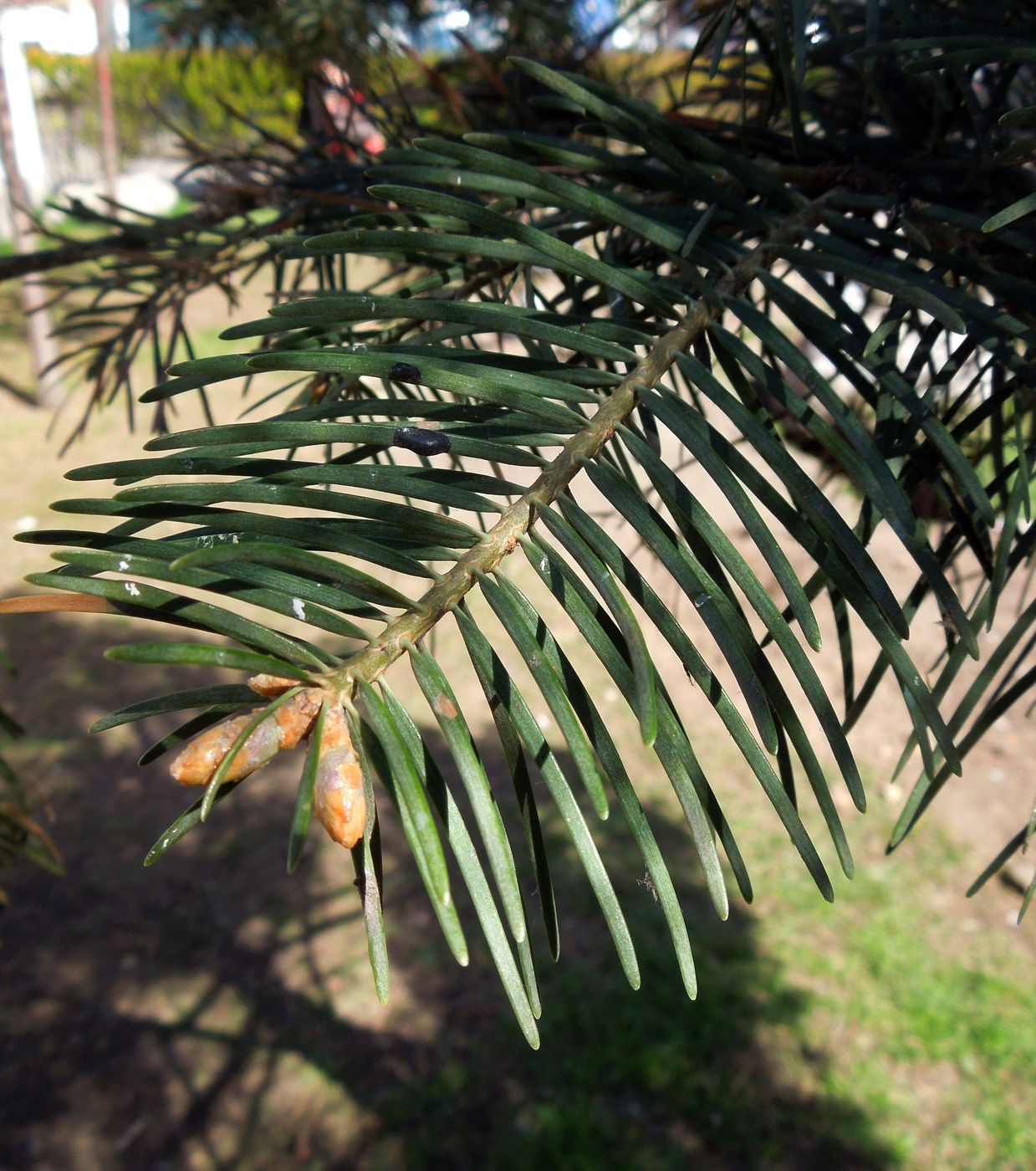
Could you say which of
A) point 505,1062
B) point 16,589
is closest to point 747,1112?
point 505,1062

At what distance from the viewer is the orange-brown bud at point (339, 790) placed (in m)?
0.28

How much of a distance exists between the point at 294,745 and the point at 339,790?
2cm

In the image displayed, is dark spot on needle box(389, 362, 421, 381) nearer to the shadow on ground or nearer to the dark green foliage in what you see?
the dark green foliage

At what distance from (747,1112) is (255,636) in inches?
78.3

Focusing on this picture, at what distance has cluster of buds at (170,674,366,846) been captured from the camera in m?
0.28

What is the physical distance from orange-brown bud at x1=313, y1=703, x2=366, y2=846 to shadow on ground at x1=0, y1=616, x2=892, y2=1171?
1853 mm

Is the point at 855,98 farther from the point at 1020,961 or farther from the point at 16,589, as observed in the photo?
the point at 16,589

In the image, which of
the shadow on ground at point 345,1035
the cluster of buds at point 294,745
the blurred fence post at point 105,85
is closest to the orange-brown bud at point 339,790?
the cluster of buds at point 294,745

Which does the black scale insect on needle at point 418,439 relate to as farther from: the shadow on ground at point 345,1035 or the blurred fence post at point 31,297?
the blurred fence post at point 31,297

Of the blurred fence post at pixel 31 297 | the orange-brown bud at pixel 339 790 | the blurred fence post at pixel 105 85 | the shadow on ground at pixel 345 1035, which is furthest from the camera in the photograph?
the blurred fence post at pixel 105 85

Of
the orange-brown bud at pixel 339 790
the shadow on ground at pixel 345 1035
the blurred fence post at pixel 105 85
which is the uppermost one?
the orange-brown bud at pixel 339 790

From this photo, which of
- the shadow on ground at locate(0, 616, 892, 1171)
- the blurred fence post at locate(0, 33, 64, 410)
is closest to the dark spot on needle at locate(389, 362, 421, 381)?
the shadow on ground at locate(0, 616, 892, 1171)

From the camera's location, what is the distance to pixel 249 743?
285 millimetres

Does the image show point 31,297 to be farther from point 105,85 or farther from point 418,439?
point 418,439
